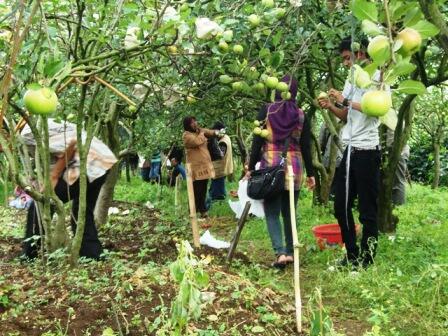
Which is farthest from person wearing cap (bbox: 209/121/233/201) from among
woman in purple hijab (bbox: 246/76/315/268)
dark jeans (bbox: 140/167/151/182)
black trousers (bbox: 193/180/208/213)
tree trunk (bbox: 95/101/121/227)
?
dark jeans (bbox: 140/167/151/182)

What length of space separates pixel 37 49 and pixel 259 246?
3800 millimetres

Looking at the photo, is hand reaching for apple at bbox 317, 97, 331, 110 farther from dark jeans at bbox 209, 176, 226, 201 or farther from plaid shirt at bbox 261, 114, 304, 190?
dark jeans at bbox 209, 176, 226, 201

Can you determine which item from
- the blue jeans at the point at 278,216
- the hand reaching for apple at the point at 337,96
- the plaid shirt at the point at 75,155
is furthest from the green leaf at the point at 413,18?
the blue jeans at the point at 278,216

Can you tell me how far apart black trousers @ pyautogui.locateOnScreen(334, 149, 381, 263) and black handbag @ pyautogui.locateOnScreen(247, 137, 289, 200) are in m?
0.48

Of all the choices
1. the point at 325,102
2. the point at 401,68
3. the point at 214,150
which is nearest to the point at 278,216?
the point at 325,102

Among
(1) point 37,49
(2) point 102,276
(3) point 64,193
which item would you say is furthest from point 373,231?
(1) point 37,49

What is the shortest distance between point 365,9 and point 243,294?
9.24 feet

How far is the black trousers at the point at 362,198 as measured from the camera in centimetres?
474

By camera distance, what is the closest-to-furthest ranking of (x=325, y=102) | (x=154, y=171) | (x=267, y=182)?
(x=325, y=102) → (x=267, y=182) → (x=154, y=171)

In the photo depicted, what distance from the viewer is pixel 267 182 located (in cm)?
512

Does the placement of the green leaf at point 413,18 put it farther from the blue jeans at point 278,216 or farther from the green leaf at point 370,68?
the blue jeans at point 278,216

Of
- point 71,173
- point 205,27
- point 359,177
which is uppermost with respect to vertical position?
point 205,27

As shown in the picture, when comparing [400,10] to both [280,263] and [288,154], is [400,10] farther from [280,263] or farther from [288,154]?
[280,263]

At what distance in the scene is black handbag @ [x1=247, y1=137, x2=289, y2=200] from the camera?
16.8 feet
